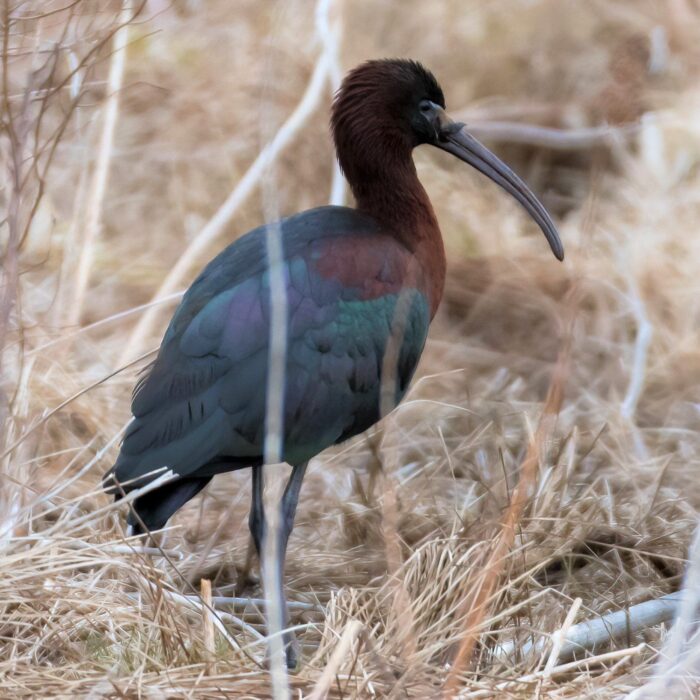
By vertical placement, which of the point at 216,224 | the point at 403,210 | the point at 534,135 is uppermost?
the point at 403,210

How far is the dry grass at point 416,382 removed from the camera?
120 inches

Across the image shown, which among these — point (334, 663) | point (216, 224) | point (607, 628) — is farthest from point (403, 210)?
point (334, 663)

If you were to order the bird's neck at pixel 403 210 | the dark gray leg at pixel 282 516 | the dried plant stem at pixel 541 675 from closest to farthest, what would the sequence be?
the dried plant stem at pixel 541 675 → the dark gray leg at pixel 282 516 → the bird's neck at pixel 403 210

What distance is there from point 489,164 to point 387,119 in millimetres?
379

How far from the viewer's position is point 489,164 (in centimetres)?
402

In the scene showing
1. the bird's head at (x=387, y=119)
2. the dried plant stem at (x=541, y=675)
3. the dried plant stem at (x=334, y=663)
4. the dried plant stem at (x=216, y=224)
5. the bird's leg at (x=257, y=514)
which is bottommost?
the dried plant stem at (x=541, y=675)

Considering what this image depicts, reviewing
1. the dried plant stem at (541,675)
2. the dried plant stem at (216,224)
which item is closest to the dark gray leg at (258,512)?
the dried plant stem at (541,675)

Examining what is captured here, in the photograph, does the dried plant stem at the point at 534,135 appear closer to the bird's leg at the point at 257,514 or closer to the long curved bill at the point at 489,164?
the long curved bill at the point at 489,164

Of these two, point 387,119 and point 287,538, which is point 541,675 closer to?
point 287,538

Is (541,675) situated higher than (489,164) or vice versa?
(489,164)

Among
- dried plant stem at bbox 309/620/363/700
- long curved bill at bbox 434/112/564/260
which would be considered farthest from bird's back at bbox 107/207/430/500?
dried plant stem at bbox 309/620/363/700

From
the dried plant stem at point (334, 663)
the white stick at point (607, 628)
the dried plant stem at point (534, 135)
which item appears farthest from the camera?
the dried plant stem at point (534, 135)

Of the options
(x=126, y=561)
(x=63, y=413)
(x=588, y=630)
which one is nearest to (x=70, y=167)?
(x=63, y=413)

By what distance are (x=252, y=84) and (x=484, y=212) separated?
156cm
